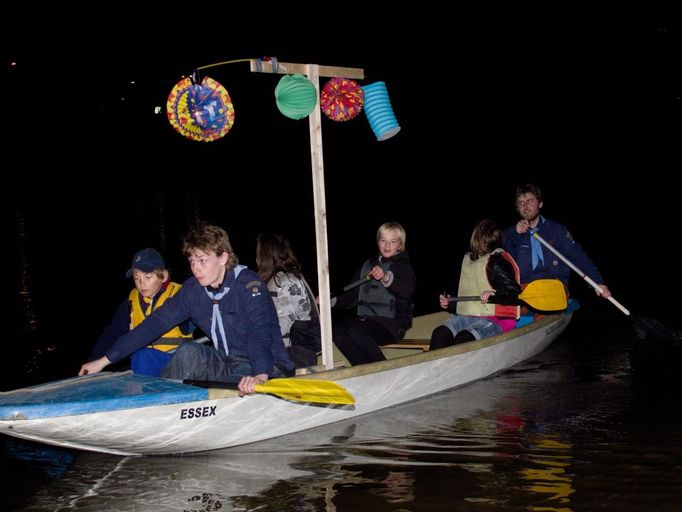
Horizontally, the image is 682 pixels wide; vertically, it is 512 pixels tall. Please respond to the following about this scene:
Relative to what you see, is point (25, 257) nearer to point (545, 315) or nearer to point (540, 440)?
point (545, 315)

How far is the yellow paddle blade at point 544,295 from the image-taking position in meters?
8.60

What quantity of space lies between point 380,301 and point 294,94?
7.37 ft

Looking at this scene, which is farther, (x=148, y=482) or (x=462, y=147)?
(x=462, y=147)

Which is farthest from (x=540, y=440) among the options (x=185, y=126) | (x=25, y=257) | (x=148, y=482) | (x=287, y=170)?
(x=287, y=170)

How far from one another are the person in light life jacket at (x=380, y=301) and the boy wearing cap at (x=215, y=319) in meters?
1.43

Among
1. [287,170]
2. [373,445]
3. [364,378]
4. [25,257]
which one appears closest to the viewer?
[373,445]

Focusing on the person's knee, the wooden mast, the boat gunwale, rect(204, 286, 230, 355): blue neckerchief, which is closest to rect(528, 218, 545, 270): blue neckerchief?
the boat gunwale

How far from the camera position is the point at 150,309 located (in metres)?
6.37

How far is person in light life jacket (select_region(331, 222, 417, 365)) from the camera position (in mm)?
7277

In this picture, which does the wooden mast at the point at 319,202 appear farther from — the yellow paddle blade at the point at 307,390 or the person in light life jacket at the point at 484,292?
the person in light life jacket at the point at 484,292

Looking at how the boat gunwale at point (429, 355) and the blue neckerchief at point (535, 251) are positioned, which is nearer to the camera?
the boat gunwale at point (429, 355)

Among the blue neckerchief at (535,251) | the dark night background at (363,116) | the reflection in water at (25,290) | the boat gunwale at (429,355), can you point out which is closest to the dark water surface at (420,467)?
the boat gunwale at (429,355)

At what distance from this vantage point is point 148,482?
211 inches

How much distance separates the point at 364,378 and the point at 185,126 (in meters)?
2.19
